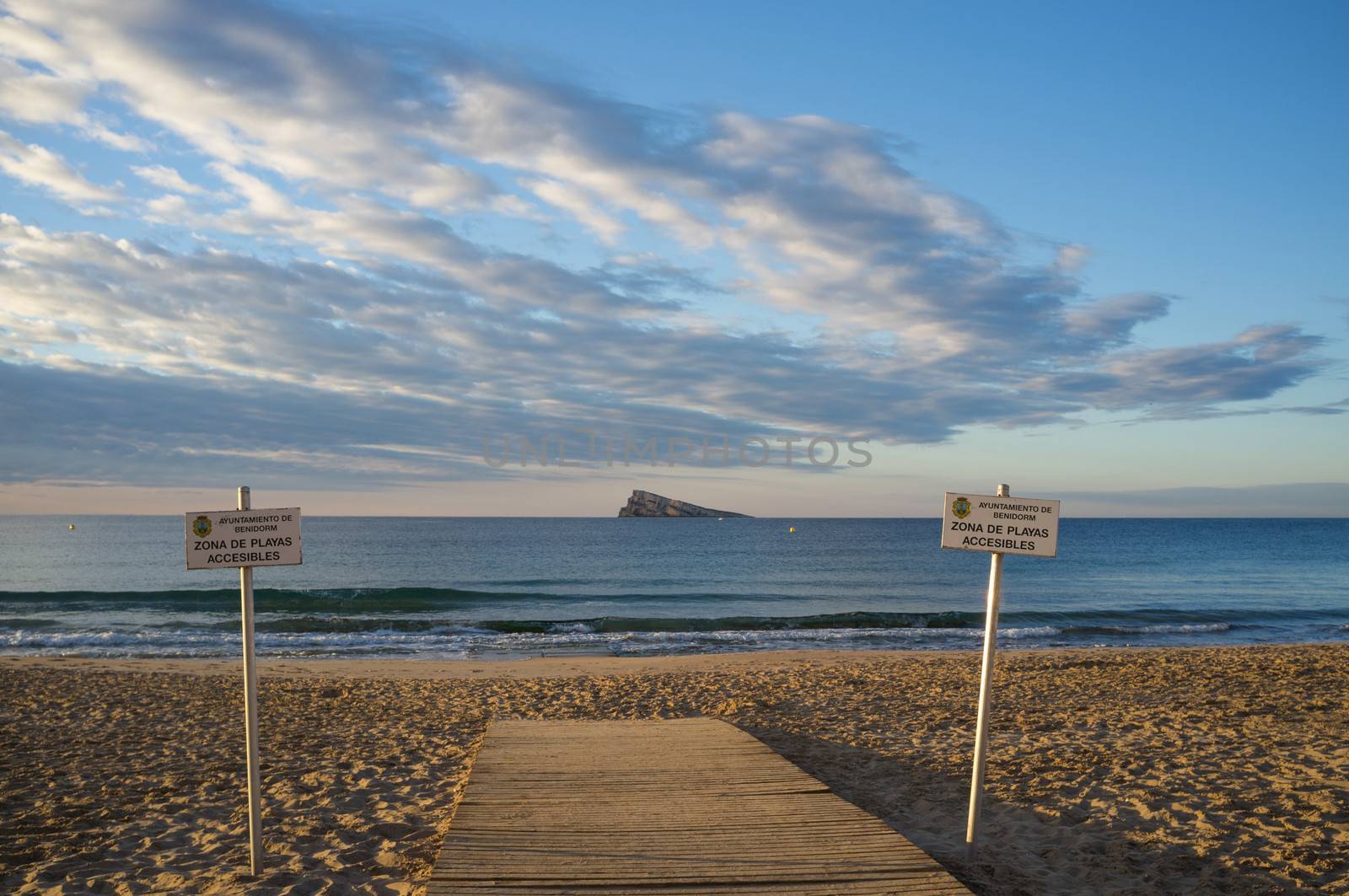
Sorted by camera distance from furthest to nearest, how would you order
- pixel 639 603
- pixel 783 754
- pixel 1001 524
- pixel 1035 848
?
pixel 639 603 < pixel 783 754 < pixel 1035 848 < pixel 1001 524

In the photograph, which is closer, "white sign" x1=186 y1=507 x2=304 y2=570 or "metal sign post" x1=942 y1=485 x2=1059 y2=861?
"white sign" x1=186 y1=507 x2=304 y2=570

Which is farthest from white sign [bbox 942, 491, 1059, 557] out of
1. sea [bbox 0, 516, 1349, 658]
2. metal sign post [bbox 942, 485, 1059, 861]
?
sea [bbox 0, 516, 1349, 658]

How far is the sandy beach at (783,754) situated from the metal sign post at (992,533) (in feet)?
2.77

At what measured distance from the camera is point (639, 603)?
104 feet

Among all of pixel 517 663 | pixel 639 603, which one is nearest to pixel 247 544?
pixel 517 663

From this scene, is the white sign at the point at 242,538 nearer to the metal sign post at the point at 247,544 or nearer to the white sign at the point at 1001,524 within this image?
the metal sign post at the point at 247,544

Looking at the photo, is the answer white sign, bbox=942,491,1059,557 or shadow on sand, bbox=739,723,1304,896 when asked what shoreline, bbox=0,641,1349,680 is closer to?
shadow on sand, bbox=739,723,1304,896

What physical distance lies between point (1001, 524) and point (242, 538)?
429 centimetres

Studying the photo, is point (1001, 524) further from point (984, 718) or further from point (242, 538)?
point (242, 538)

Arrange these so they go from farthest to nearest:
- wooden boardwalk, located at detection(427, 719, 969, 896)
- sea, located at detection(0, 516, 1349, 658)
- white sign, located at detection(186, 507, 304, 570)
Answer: sea, located at detection(0, 516, 1349, 658)
white sign, located at detection(186, 507, 304, 570)
wooden boardwalk, located at detection(427, 719, 969, 896)

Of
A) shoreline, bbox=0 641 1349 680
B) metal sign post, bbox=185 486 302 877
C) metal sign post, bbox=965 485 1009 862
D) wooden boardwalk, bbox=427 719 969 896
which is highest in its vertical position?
metal sign post, bbox=185 486 302 877

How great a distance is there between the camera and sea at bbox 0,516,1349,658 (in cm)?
2047

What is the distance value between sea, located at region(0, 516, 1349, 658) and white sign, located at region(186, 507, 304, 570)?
1443 cm

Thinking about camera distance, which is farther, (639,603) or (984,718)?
(639,603)
